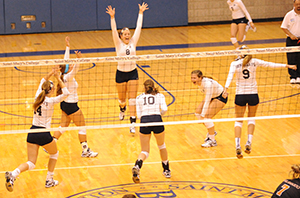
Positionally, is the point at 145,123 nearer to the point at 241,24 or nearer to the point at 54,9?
the point at 241,24

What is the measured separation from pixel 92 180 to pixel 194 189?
1655 millimetres

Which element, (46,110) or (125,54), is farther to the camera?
(125,54)

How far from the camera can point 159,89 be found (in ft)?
42.1

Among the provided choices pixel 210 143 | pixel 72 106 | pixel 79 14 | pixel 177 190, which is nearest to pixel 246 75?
pixel 210 143

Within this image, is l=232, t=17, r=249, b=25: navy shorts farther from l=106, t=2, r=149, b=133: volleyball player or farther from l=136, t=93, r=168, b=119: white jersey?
l=136, t=93, r=168, b=119: white jersey

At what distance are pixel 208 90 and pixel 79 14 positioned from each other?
1227cm

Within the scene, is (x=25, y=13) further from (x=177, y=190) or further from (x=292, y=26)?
(x=177, y=190)

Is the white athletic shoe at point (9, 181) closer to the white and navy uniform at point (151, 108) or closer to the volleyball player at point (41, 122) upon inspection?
the volleyball player at point (41, 122)

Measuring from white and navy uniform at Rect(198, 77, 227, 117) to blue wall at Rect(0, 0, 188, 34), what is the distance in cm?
1184

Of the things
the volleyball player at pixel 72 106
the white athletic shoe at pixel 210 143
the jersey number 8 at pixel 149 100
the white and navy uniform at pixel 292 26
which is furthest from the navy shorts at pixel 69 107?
the white and navy uniform at pixel 292 26

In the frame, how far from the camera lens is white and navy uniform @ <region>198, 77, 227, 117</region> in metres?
8.72

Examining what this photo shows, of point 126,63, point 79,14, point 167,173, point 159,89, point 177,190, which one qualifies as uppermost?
point 79,14

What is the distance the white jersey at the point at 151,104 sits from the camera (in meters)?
7.84

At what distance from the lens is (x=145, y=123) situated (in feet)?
25.3
